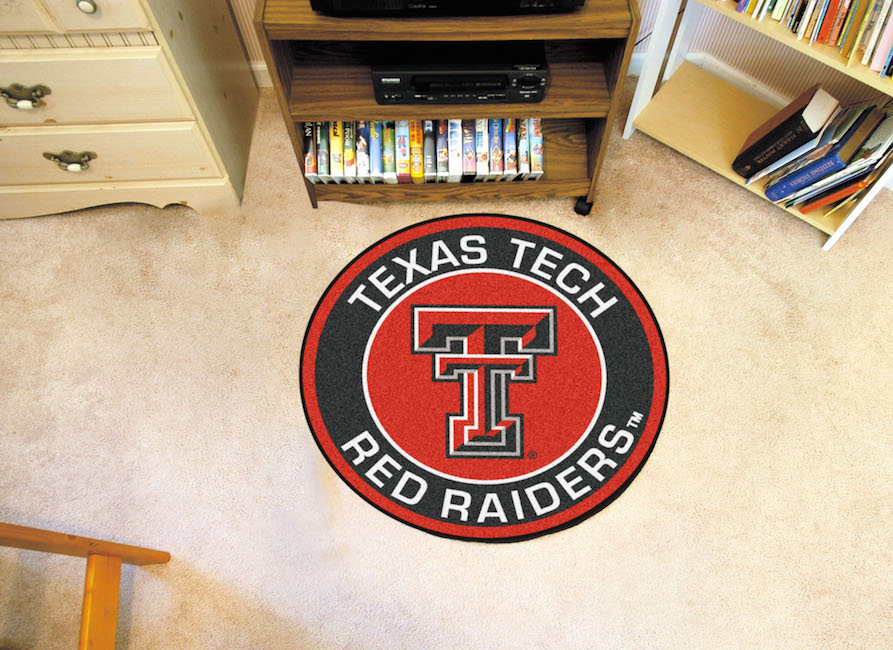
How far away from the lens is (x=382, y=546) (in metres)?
1.80

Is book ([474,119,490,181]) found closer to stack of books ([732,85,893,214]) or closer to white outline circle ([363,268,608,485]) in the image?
white outline circle ([363,268,608,485])

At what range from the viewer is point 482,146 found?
2.01m

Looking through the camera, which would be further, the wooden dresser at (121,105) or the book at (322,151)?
the book at (322,151)

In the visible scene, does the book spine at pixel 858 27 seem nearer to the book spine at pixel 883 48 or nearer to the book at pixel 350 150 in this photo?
the book spine at pixel 883 48

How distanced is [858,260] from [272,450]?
1.94 meters

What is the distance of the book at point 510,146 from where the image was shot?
200 centimetres

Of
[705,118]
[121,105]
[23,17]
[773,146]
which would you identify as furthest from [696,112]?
[23,17]

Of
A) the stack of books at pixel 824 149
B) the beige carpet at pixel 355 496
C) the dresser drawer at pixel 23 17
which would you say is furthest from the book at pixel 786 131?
the dresser drawer at pixel 23 17

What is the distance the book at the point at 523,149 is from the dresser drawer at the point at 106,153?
940mm

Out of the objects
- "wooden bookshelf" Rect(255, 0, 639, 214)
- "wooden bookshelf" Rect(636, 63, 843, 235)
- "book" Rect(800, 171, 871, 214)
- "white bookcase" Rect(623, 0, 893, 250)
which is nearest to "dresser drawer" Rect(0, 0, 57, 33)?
"wooden bookshelf" Rect(255, 0, 639, 214)

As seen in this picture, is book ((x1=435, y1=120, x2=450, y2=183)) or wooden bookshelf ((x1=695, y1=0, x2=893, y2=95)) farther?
book ((x1=435, y1=120, x2=450, y2=183))

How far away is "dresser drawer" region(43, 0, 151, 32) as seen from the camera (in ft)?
4.93

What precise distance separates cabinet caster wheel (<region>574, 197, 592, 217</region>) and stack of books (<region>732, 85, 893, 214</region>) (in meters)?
0.53

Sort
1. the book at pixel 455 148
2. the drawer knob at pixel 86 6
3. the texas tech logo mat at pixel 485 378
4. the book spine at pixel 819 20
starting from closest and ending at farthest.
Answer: the drawer knob at pixel 86 6 < the book spine at pixel 819 20 < the texas tech logo mat at pixel 485 378 < the book at pixel 455 148
